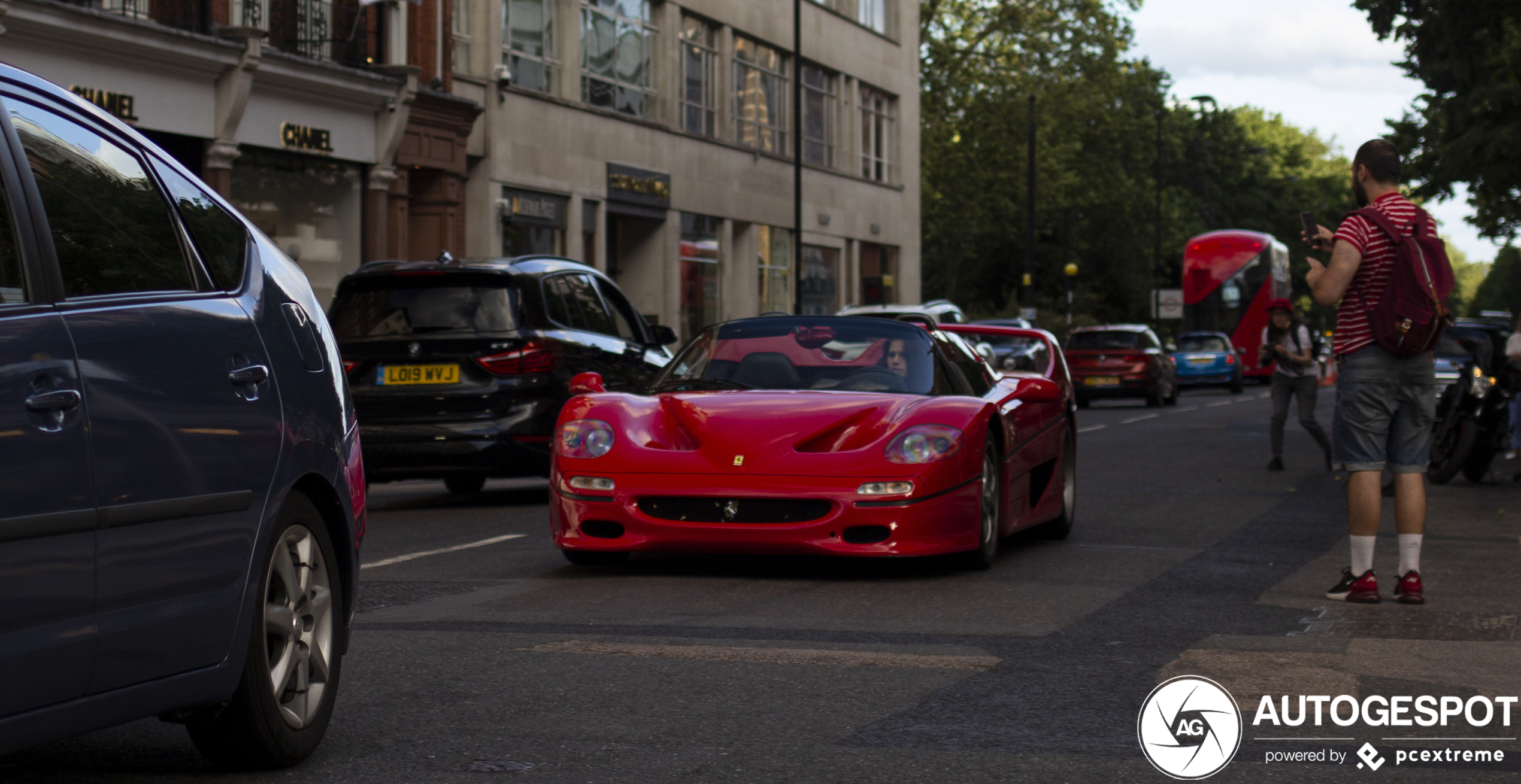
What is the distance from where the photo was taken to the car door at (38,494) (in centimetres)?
346

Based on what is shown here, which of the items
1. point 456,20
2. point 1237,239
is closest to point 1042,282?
point 1237,239

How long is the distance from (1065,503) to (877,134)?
137ft

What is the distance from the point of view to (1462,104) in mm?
25984

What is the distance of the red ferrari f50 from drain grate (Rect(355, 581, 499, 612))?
0.59 metres

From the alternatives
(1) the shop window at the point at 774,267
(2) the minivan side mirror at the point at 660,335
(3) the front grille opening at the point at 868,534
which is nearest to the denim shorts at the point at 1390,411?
(3) the front grille opening at the point at 868,534

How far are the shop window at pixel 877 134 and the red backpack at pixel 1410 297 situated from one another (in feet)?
141

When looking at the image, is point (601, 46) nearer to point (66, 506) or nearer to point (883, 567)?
point (883, 567)

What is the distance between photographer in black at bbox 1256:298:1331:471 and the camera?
18266mm

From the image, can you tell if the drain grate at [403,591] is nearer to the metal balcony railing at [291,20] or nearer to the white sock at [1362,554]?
the white sock at [1362,554]

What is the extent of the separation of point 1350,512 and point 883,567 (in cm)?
229

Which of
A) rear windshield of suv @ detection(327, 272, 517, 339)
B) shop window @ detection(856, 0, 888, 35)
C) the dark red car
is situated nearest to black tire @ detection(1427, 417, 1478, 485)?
rear windshield of suv @ detection(327, 272, 517, 339)

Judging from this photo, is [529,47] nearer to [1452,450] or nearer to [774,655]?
[1452,450]

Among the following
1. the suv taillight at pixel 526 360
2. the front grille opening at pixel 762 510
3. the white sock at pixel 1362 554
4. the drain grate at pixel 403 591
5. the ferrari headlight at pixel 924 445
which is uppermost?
the suv taillight at pixel 526 360

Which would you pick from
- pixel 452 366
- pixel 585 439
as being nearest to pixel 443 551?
pixel 585 439
